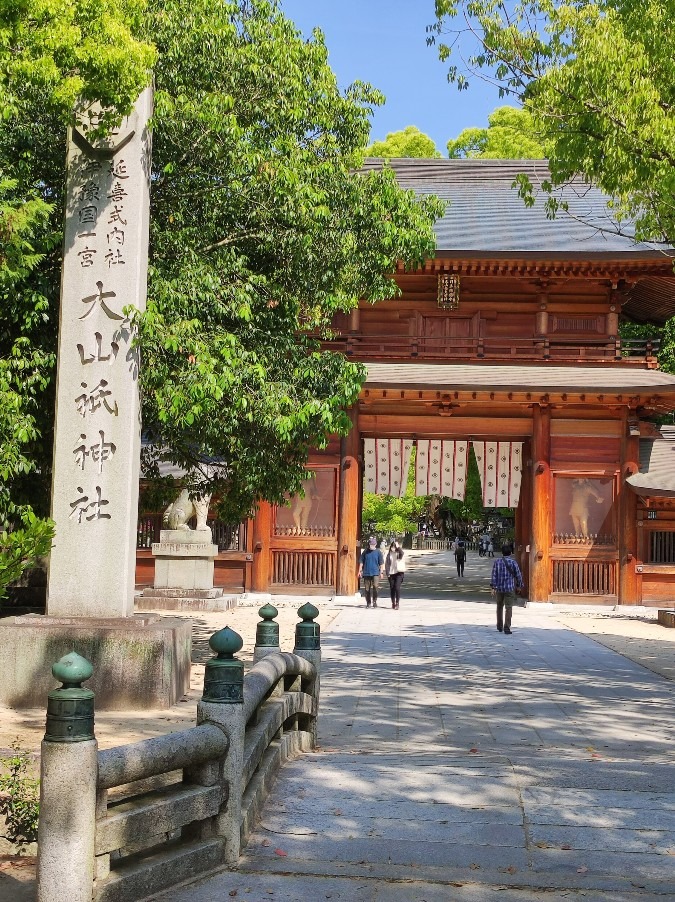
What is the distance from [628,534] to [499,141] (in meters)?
23.3

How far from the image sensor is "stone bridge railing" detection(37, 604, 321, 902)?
11.5 feet

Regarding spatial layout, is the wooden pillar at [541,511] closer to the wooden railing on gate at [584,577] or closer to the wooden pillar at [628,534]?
the wooden railing on gate at [584,577]

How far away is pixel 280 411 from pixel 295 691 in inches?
143

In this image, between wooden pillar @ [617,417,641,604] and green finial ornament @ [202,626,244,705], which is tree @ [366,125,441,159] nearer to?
wooden pillar @ [617,417,641,604]

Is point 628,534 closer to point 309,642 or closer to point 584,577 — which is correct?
point 584,577

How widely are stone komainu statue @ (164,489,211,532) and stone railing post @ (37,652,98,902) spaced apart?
51.8ft

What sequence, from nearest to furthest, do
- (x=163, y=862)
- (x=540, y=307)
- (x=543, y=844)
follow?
(x=163, y=862)
(x=543, y=844)
(x=540, y=307)

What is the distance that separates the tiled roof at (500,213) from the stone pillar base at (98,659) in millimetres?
12374

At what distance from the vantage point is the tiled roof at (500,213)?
69.2ft

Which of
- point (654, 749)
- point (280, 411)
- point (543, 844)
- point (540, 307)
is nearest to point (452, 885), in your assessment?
point (543, 844)

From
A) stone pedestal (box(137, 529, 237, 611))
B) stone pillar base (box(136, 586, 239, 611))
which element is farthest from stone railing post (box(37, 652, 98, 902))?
stone pedestal (box(137, 529, 237, 611))

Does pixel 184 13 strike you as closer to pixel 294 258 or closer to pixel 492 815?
pixel 294 258

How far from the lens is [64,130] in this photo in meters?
9.55

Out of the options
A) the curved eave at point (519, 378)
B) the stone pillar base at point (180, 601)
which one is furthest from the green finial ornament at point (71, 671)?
the curved eave at point (519, 378)
